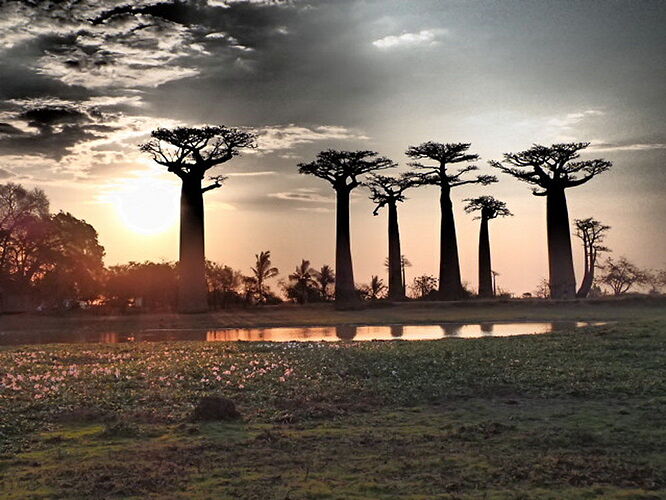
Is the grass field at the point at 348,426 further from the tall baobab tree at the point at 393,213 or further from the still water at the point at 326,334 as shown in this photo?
the tall baobab tree at the point at 393,213

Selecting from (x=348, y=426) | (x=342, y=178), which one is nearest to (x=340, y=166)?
(x=342, y=178)

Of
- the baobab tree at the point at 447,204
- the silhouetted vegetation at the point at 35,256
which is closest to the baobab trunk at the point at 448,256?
the baobab tree at the point at 447,204

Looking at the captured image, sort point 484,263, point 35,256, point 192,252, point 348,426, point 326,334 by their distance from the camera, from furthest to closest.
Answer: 1. point 484,263
2. point 35,256
3. point 192,252
4. point 326,334
5. point 348,426

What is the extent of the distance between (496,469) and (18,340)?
30352 millimetres

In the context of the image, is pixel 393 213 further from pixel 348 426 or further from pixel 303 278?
pixel 348 426

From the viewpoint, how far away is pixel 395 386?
1370 cm

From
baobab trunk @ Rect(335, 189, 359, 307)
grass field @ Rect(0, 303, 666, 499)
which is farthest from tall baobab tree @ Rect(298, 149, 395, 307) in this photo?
grass field @ Rect(0, 303, 666, 499)

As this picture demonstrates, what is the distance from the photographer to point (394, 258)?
73.2 meters

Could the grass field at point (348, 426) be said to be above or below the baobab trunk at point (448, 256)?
below

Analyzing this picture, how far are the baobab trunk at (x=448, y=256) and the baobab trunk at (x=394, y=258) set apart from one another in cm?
646

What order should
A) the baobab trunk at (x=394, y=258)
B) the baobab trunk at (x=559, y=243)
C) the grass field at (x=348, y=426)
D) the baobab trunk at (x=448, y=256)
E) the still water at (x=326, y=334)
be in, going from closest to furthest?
the grass field at (x=348, y=426) → the still water at (x=326, y=334) → the baobab trunk at (x=559, y=243) → the baobab trunk at (x=448, y=256) → the baobab trunk at (x=394, y=258)

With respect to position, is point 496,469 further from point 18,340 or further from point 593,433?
point 18,340

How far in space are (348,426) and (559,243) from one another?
5173cm

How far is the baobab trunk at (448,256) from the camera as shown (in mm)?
64562
